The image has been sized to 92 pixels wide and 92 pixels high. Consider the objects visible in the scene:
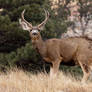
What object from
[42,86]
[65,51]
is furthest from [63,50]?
[42,86]

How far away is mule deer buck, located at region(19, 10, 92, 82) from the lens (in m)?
10.6

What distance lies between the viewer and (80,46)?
1073cm

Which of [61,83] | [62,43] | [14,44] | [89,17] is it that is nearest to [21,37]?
[14,44]

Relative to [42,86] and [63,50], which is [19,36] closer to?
[63,50]

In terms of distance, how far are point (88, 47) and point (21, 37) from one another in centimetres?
537

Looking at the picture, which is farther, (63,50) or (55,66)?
(63,50)

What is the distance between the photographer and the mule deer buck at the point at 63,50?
34.6 feet

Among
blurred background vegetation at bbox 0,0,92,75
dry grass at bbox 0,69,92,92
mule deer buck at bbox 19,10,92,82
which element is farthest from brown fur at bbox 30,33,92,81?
blurred background vegetation at bbox 0,0,92,75

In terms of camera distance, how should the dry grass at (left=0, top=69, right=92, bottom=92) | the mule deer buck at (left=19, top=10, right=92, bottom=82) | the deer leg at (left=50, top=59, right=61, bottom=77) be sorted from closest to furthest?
the dry grass at (left=0, top=69, right=92, bottom=92)
the mule deer buck at (left=19, top=10, right=92, bottom=82)
the deer leg at (left=50, top=59, right=61, bottom=77)

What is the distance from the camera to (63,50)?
11055mm

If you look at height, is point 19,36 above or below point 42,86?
below

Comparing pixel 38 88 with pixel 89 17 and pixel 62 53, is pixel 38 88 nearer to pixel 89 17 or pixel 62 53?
pixel 62 53

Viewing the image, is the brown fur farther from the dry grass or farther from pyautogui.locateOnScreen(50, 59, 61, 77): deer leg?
the dry grass

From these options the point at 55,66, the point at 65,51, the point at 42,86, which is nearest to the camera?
the point at 42,86
